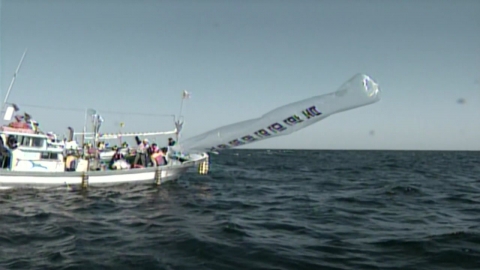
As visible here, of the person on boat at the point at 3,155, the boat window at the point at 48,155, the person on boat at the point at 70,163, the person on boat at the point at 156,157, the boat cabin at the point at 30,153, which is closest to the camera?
the person on boat at the point at 3,155

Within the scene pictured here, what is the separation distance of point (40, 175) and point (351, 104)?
1722 cm

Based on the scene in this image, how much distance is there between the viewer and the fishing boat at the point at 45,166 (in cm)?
1897

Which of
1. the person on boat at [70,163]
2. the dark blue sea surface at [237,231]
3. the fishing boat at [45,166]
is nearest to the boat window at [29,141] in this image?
the fishing boat at [45,166]

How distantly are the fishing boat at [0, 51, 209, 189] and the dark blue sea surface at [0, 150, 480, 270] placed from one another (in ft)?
4.57

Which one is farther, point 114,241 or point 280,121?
point 114,241

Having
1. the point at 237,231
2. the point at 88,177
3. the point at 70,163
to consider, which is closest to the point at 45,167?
the point at 70,163

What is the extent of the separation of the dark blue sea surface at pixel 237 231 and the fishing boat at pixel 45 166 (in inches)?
54.9

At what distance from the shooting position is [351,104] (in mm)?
7668

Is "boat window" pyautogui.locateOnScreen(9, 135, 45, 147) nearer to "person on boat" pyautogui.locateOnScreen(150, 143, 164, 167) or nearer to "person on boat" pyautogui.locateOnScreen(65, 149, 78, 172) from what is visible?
"person on boat" pyautogui.locateOnScreen(65, 149, 78, 172)

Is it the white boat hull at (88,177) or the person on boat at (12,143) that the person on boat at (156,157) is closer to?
the white boat hull at (88,177)

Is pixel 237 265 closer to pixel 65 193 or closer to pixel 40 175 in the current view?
pixel 65 193

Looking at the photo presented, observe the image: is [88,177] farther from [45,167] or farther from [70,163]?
[45,167]

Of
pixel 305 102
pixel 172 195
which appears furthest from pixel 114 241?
pixel 172 195

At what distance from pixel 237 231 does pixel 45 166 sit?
14.0 metres
